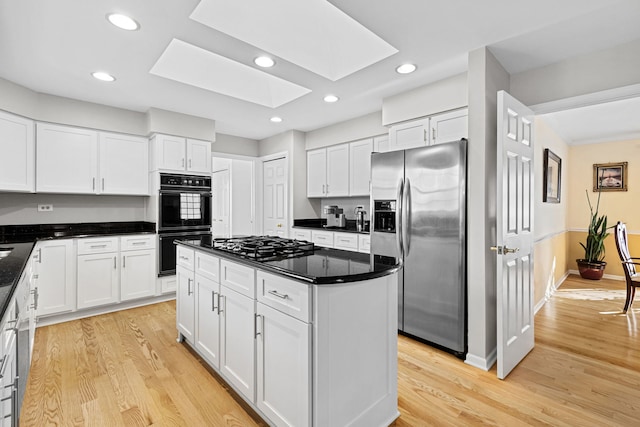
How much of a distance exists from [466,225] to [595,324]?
7.11 ft

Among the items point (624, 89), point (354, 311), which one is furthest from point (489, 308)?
point (624, 89)

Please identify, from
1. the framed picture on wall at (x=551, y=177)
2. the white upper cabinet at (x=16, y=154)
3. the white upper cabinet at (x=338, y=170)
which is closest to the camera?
the white upper cabinet at (x=16, y=154)

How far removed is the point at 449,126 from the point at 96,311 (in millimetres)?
4424

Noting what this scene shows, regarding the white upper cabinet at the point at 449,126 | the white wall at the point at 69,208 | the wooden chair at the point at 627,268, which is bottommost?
Result: the wooden chair at the point at 627,268

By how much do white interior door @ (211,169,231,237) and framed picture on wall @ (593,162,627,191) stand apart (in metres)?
6.74

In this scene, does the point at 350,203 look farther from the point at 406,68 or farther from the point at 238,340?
the point at 238,340

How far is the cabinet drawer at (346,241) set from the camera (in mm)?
3965

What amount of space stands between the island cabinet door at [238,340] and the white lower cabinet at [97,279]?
243cm

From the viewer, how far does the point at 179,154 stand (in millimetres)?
4172

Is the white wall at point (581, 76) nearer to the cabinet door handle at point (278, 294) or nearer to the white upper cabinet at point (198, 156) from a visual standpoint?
the cabinet door handle at point (278, 294)

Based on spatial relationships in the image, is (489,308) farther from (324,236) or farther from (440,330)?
(324,236)

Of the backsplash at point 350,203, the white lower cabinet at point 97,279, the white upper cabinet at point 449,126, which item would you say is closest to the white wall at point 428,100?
the white upper cabinet at point 449,126

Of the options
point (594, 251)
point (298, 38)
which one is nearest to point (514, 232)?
point (298, 38)

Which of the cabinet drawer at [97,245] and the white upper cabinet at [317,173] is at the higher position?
the white upper cabinet at [317,173]
